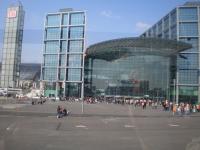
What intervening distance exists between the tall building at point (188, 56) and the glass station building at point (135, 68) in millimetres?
3254

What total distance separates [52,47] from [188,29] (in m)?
49.1

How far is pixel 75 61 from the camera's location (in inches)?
4683

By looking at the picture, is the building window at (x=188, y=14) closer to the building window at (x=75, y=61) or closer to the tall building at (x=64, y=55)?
the tall building at (x=64, y=55)

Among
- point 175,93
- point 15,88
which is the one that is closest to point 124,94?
point 175,93

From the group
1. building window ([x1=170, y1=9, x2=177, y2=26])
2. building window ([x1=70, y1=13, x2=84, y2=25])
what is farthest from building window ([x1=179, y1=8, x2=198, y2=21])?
building window ([x1=70, y1=13, x2=84, y2=25])

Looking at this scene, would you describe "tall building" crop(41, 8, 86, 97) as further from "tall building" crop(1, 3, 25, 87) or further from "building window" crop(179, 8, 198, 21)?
"building window" crop(179, 8, 198, 21)

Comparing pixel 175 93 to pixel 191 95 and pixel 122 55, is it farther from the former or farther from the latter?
pixel 122 55

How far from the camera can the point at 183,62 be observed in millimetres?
107250

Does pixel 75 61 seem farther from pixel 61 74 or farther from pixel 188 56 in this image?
pixel 188 56

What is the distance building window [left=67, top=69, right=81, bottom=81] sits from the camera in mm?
118812

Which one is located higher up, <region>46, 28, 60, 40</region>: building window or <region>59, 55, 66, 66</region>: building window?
<region>46, 28, 60, 40</region>: building window

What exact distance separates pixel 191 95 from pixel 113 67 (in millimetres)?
27734

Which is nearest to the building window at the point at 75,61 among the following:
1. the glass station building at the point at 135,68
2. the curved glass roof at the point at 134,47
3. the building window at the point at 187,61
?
the curved glass roof at the point at 134,47

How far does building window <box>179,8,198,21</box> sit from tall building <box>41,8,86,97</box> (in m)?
34.5
